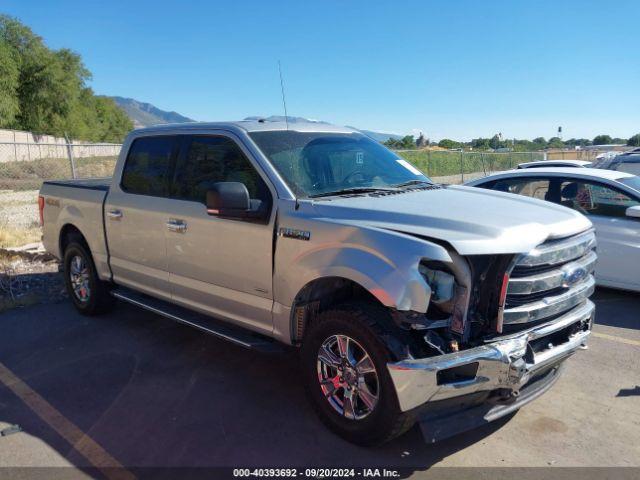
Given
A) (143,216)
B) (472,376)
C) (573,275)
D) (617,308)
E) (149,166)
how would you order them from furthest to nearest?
(617,308), (149,166), (143,216), (573,275), (472,376)

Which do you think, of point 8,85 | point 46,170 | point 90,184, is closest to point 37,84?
point 8,85

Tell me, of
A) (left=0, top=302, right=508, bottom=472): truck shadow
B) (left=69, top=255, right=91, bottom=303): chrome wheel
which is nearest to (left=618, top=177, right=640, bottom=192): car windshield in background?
(left=0, top=302, right=508, bottom=472): truck shadow

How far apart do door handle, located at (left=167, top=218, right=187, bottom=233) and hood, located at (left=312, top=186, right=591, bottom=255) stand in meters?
1.38

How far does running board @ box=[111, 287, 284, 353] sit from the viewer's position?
4.03 meters

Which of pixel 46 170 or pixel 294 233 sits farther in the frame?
pixel 46 170

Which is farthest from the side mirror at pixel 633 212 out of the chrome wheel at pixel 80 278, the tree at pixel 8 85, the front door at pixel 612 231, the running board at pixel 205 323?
the tree at pixel 8 85

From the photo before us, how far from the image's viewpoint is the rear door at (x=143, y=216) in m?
4.96

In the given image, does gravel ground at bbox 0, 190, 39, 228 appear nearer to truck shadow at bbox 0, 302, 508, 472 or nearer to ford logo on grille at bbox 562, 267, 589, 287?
truck shadow at bbox 0, 302, 508, 472

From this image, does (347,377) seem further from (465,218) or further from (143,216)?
(143,216)

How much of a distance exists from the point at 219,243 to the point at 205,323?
0.75m

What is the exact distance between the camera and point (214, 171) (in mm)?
4543

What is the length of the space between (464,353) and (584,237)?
140cm

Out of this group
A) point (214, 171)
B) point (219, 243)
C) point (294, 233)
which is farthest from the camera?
point (214, 171)

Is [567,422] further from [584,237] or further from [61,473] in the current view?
[61,473]
